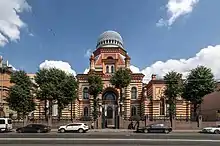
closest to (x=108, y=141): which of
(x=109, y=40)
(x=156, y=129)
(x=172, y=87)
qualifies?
(x=156, y=129)

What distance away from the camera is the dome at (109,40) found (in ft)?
273

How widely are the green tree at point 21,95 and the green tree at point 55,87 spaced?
1.69 m

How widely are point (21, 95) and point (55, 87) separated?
20.0 feet

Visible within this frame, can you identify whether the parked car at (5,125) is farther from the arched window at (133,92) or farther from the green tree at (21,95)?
the arched window at (133,92)

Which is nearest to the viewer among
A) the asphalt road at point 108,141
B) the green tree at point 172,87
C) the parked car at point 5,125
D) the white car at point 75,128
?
the asphalt road at point 108,141

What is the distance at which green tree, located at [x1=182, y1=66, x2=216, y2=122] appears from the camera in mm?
53531

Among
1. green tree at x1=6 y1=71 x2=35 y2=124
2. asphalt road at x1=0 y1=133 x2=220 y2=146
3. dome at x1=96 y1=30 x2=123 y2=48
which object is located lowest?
asphalt road at x1=0 y1=133 x2=220 y2=146

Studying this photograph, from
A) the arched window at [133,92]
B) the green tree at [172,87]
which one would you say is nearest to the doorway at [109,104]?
the arched window at [133,92]

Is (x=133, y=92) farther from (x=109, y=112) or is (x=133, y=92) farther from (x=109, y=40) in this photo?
(x=109, y=40)

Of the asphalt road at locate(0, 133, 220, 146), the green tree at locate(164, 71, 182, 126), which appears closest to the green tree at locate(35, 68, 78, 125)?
the green tree at locate(164, 71, 182, 126)

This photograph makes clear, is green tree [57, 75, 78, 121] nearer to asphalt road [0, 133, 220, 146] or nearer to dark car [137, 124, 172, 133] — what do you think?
dark car [137, 124, 172, 133]

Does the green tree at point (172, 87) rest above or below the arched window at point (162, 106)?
above

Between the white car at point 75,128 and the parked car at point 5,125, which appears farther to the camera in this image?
the parked car at point 5,125

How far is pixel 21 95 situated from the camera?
56188mm
